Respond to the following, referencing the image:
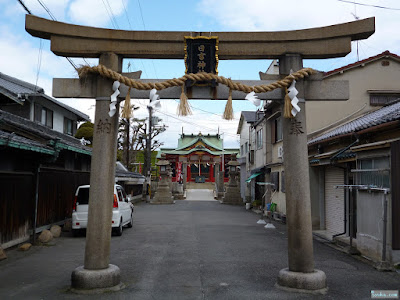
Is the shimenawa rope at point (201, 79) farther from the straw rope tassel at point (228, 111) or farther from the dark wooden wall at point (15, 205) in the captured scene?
the dark wooden wall at point (15, 205)

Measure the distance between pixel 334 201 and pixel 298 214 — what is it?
9.00m

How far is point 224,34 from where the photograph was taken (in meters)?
7.23

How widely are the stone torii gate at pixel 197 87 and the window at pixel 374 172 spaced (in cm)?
308

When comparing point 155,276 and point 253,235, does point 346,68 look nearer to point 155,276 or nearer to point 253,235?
point 253,235

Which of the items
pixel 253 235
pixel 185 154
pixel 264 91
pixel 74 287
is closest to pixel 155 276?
pixel 74 287

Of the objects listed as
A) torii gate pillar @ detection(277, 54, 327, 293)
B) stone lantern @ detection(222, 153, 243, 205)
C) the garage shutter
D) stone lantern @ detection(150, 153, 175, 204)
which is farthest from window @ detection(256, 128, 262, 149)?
torii gate pillar @ detection(277, 54, 327, 293)

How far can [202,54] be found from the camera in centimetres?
710

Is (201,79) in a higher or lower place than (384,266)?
higher

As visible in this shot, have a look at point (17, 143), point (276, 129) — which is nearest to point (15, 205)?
point (17, 143)

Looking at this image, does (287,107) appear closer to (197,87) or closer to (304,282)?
(197,87)

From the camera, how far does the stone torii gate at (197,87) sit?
Result: 22.5ft

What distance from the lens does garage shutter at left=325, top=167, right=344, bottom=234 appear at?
1435cm

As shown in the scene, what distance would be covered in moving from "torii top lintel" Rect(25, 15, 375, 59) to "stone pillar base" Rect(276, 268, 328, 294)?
4098mm

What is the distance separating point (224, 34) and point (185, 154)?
44183 mm
